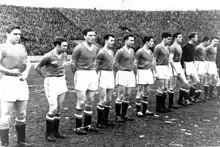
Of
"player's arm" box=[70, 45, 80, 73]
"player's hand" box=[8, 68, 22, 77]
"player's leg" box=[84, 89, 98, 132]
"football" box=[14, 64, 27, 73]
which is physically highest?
"player's arm" box=[70, 45, 80, 73]

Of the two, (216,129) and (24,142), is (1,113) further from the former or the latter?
(216,129)

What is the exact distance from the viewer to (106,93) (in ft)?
23.2

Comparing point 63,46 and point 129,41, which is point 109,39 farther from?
point 63,46

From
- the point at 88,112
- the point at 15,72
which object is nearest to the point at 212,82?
the point at 88,112

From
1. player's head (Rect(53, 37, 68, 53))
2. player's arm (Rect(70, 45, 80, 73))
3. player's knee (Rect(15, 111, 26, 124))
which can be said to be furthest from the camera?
player's arm (Rect(70, 45, 80, 73))

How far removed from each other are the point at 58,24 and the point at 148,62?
16.4 metres

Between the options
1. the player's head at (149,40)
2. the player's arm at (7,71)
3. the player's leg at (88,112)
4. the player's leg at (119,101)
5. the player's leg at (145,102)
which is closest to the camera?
the player's arm at (7,71)

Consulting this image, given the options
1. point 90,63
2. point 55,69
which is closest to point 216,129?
point 90,63

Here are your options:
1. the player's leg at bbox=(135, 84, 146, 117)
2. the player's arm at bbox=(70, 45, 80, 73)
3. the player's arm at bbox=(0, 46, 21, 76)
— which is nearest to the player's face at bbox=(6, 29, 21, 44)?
the player's arm at bbox=(0, 46, 21, 76)

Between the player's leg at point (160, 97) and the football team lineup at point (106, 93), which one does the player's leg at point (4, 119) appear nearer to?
the football team lineup at point (106, 93)

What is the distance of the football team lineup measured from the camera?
5207 millimetres

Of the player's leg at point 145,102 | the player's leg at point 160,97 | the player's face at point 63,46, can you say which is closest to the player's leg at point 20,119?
the player's face at point 63,46

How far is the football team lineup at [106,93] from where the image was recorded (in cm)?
521

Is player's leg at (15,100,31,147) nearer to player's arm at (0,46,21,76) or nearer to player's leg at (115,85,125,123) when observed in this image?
player's arm at (0,46,21,76)
